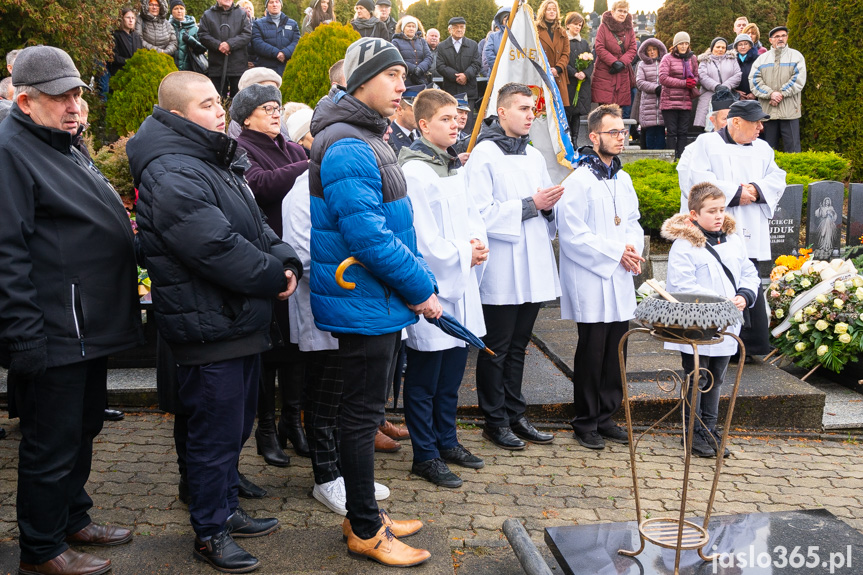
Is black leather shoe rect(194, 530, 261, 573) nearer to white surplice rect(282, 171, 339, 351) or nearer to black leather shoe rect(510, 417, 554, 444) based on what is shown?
white surplice rect(282, 171, 339, 351)

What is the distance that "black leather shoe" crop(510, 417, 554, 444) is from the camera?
530cm

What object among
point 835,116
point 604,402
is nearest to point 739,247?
point 604,402

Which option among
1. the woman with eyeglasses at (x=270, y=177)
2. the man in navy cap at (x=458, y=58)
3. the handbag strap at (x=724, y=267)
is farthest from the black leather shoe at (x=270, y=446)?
the man in navy cap at (x=458, y=58)

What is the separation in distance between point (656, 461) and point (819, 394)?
1520mm

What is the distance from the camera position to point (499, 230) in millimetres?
5074

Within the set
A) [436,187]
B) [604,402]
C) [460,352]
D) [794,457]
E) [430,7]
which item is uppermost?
[430,7]

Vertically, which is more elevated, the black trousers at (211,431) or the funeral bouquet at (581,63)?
the funeral bouquet at (581,63)

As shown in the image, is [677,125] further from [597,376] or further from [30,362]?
[30,362]

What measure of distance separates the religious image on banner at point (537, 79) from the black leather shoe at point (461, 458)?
8.72 feet

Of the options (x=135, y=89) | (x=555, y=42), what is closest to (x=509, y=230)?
(x=135, y=89)

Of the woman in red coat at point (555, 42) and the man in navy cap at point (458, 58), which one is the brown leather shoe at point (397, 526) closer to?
the woman in red coat at point (555, 42)

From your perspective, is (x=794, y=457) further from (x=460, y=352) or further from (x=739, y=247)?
→ (x=460, y=352)

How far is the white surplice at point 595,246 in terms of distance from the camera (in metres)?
5.19

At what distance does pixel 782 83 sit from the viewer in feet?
39.6
